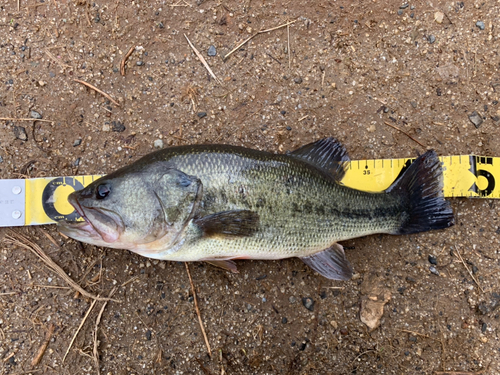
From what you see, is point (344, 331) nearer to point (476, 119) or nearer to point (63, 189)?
point (476, 119)

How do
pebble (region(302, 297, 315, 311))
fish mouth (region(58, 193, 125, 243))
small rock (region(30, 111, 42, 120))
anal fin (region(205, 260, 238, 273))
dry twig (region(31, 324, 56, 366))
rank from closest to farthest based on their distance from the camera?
fish mouth (region(58, 193, 125, 243)), anal fin (region(205, 260, 238, 273)), dry twig (region(31, 324, 56, 366)), pebble (region(302, 297, 315, 311)), small rock (region(30, 111, 42, 120))

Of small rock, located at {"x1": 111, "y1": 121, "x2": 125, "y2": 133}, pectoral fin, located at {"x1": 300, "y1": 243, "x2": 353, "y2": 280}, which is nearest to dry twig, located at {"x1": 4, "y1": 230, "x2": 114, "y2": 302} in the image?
small rock, located at {"x1": 111, "y1": 121, "x2": 125, "y2": 133}

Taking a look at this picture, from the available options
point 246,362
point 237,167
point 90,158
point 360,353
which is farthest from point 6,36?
point 360,353

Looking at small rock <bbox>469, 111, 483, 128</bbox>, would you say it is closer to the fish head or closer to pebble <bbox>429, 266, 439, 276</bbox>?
pebble <bbox>429, 266, 439, 276</bbox>

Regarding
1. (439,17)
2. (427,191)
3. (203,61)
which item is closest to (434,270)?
(427,191)

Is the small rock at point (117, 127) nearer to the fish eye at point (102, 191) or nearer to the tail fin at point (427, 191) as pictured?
the fish eye at point (102, 191)
